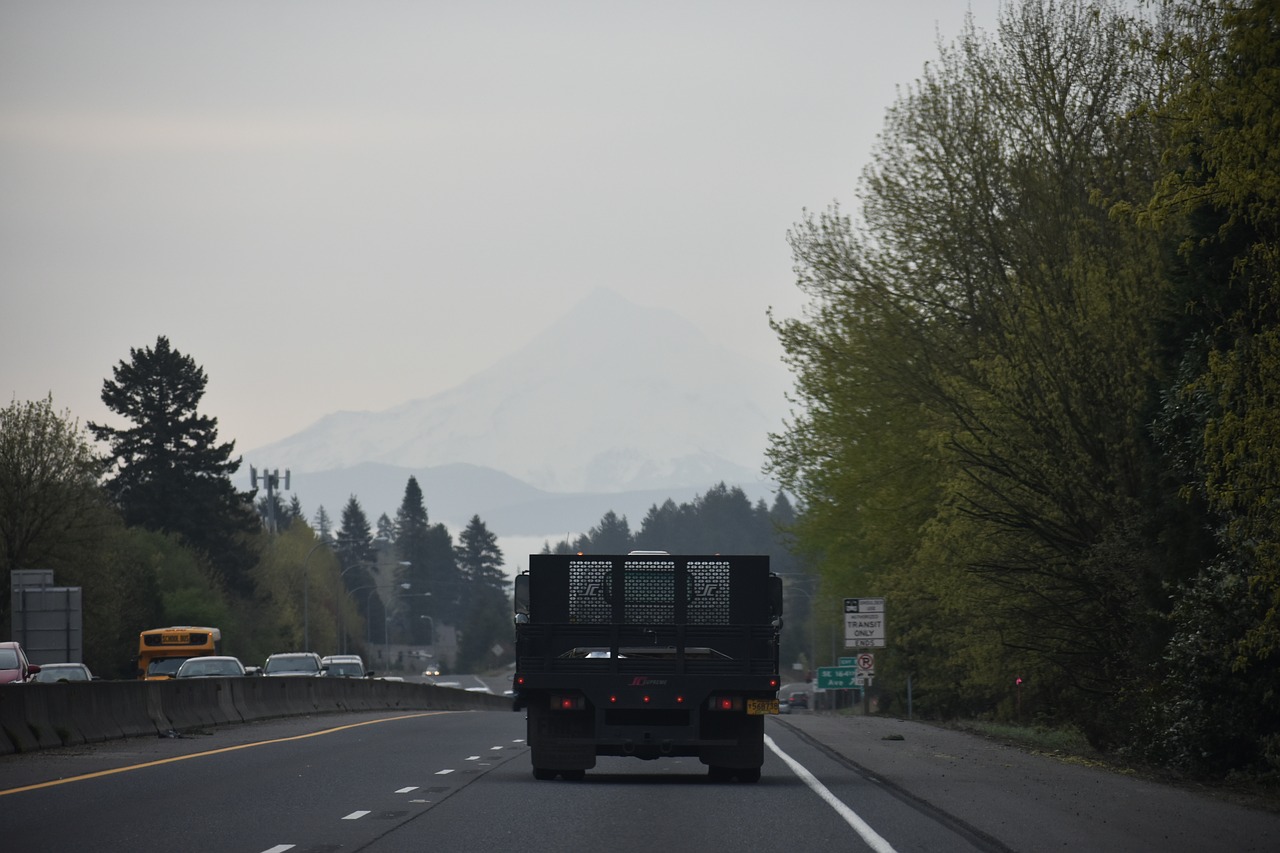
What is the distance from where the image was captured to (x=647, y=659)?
19500mm

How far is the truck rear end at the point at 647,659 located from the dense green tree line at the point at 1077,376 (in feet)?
15.9

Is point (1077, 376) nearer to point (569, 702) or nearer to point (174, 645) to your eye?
point (569, 702)

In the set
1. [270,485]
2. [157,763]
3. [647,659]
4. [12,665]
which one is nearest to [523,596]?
[647,659]

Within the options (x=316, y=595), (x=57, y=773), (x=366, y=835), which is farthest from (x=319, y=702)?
(x=316, y=595)

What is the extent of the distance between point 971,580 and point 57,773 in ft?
55.5

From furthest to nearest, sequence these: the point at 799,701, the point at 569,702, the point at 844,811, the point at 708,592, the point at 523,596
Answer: the point at 799,701
the point at 523,596
the point at 708,592
the point at 569,702
the point at 844,811

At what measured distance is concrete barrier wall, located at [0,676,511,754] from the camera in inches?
862

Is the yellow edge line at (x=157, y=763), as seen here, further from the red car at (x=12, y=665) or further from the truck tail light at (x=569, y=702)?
the red car at (x=12, y=665)

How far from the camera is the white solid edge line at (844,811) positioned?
42.0ft

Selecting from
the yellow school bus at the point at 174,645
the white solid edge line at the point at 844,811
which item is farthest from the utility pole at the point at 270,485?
the white solid edge line at the point at 844,811

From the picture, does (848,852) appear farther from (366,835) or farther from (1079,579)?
(1079,579)

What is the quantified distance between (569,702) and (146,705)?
1043 centimetres

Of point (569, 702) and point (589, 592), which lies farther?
point (589, 592)

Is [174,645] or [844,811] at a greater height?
[844,811]
